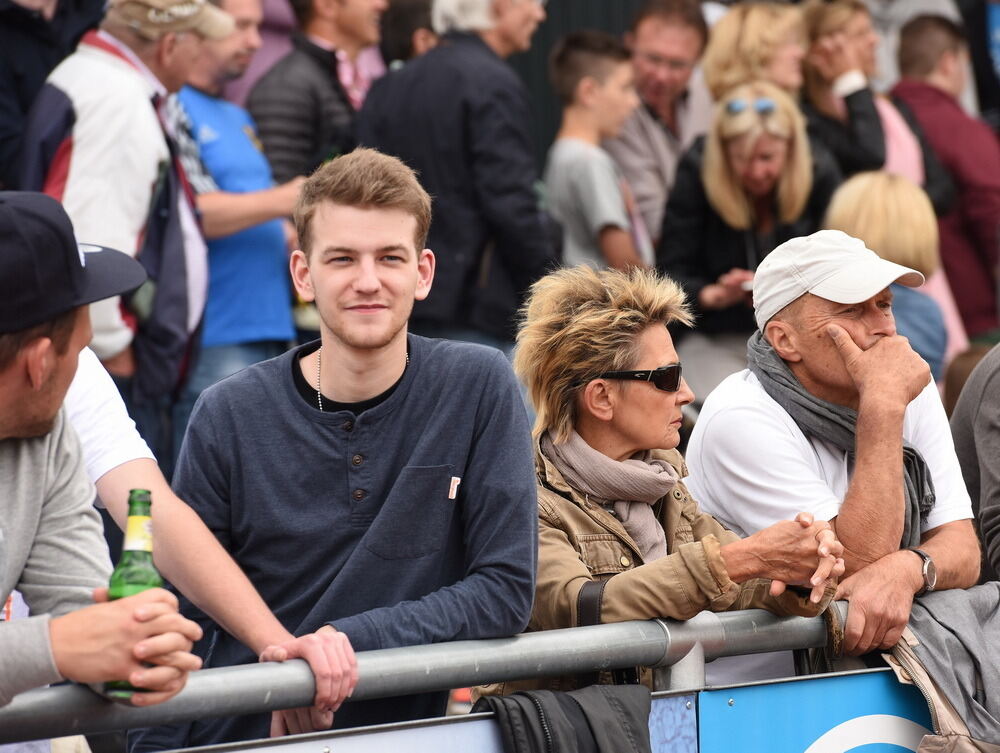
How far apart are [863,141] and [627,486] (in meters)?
4.38

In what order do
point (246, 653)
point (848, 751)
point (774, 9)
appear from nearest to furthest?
point (246, 653) → point (848, 751) → point (774, 9)

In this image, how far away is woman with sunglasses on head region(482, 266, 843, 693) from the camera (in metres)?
3.41

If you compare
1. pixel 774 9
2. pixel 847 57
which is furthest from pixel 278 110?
pixel 847 57

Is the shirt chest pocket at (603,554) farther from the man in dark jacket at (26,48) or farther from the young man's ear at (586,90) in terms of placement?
the young man's ear at (586,90)

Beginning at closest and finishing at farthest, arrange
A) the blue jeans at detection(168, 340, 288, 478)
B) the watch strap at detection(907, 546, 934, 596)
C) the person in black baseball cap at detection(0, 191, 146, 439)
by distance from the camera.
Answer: the person in black baseball cap at detection(0, 191, 146, 439) < the watch strap at detection(907, 546, 934, 596) < the blue jeans at detection(168, 340, 288, 478)

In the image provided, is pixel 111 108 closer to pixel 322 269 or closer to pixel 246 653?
pixel 322 269

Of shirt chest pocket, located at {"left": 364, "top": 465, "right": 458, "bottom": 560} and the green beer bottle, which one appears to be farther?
shirt chest pocket, located at {"left": 364, "top": 465, "right": 458, "bottom": 560}

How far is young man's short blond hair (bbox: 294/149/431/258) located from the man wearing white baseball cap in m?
1.12

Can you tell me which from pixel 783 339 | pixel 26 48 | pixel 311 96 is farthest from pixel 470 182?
pixel 783 339

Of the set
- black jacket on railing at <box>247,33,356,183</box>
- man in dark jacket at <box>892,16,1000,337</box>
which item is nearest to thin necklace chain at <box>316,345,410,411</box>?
black jacket on railing at <box>247,33,356,183</box>

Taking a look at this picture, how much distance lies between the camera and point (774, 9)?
745 centimetres

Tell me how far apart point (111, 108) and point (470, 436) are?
2.41 m

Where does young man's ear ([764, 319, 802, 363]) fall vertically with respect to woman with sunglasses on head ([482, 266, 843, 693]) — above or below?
above

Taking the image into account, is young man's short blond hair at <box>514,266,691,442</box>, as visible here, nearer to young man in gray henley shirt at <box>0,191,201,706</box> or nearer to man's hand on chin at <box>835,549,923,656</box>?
man's hand on chin at <box>835,549,923,656</box>
